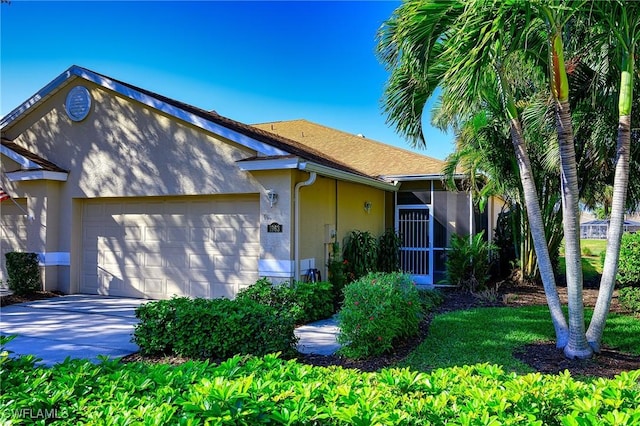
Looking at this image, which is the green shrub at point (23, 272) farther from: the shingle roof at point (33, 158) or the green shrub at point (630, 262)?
the green shrub at point (630, 262)

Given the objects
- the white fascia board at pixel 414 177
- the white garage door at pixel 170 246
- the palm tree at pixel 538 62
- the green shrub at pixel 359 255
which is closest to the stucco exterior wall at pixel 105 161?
the white garage door at pixel 170 246

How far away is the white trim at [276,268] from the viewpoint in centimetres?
915

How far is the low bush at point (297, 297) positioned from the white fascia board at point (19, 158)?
22.3ft

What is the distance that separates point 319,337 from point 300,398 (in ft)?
17.2

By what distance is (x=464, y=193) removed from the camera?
13.8 m

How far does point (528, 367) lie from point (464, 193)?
8658mm

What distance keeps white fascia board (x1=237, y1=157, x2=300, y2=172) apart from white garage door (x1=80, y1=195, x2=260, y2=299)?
Result: 0.90 meters

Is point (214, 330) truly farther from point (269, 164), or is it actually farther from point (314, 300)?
point (269, 164)

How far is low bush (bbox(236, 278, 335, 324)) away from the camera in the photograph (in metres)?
8.37

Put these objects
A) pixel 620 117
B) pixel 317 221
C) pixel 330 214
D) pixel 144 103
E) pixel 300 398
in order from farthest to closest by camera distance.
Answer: pixel 330 214, pixel 317 221, pixel 144 103, pixel 620 117, pixel 300 398

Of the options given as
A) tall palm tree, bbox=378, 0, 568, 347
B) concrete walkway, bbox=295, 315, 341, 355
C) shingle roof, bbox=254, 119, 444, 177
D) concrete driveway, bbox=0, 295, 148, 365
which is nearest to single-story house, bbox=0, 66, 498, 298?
concrete driveway, bbox=0, 295, 148, 365

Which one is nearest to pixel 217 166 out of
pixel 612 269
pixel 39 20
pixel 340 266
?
pixel 340 266

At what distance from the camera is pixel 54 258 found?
11492 mm

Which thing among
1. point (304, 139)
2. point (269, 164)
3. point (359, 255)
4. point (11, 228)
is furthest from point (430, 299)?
point (304, 139)
